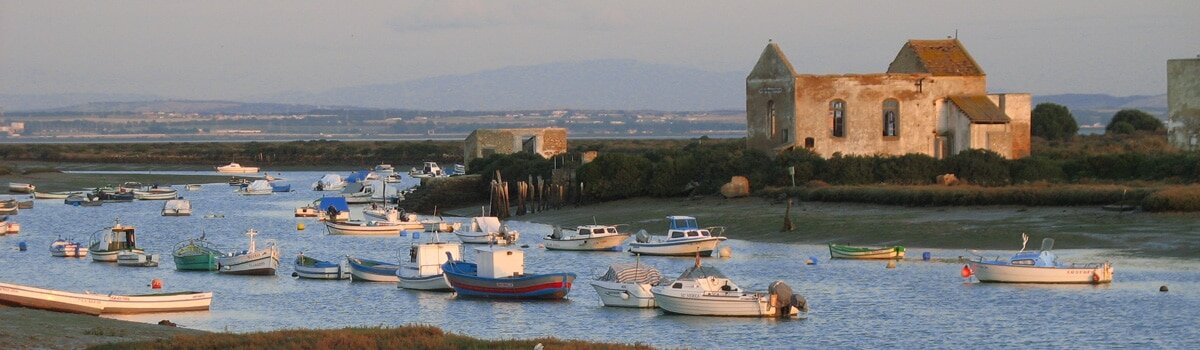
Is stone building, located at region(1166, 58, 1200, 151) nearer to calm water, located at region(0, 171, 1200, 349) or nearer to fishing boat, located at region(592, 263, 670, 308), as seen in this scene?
calm water, located at region(0, 171, 1200, 349)

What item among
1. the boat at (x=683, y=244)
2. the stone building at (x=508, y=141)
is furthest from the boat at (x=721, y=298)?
the stone building at (x=508, y=141)

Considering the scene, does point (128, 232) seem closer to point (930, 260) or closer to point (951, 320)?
point (930, 260)

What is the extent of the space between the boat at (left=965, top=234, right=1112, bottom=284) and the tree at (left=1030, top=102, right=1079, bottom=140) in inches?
2281

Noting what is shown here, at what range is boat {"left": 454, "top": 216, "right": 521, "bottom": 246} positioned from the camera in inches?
2282

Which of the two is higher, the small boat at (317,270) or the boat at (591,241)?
the boat at (591,241)

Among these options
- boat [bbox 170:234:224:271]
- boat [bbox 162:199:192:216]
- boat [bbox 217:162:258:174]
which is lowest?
boat [bbox 170:234:224:271]

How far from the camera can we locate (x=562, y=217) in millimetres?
69625

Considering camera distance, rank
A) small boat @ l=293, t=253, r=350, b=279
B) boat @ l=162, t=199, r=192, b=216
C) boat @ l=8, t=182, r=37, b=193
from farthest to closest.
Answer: boat @ l=8, t=182, r=37, b=193 → boat @ l=162, t=199, r=192, b=216 → small boat @ l=293, t=253, r=350, b=279

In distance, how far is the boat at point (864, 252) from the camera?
47.3m

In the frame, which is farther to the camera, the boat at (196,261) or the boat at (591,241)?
the boat at (591,241)

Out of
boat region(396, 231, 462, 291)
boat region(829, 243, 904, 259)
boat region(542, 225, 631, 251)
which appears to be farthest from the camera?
boat region(542, 225, 631, 251)

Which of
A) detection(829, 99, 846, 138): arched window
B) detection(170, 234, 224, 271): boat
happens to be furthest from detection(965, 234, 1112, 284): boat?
detection(829, 99, 846, 138): arched window

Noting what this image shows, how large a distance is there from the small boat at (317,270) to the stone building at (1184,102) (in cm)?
3325

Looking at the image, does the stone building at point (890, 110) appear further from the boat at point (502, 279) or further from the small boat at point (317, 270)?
the boat at point (502, 279)
